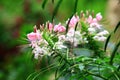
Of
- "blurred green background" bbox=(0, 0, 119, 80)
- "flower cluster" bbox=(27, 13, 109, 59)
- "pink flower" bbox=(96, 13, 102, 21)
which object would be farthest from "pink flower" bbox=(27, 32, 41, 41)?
"blurred green background" bbox=(0, 0, 119, 80)

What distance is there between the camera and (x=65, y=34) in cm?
206

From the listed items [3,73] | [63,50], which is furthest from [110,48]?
[3,73]

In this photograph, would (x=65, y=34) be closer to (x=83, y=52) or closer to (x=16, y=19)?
(x=83, y=52)

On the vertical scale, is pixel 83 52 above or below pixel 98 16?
below

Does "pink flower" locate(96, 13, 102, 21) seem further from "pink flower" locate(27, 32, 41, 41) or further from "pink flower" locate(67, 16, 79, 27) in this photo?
"pink flower" locate(27, 32, 41, 41)

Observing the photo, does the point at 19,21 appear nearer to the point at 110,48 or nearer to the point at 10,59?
the point at 10,59

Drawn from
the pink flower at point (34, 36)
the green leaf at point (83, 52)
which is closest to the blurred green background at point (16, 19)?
the green leaf at point (83, 52)

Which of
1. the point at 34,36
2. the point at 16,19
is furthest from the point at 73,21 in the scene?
the point at 16,19

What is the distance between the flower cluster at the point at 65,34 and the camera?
78.6 inches

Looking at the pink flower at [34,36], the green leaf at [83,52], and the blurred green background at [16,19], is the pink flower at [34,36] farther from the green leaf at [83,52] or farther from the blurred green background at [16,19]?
the blurred green background at [16,19]

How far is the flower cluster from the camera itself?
6.55ft

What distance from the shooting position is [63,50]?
6.72 feet

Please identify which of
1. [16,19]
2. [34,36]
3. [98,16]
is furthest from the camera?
[16,19]

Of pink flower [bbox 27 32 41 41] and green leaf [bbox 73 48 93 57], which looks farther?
green leaf [bbox 73 48 93 57]
